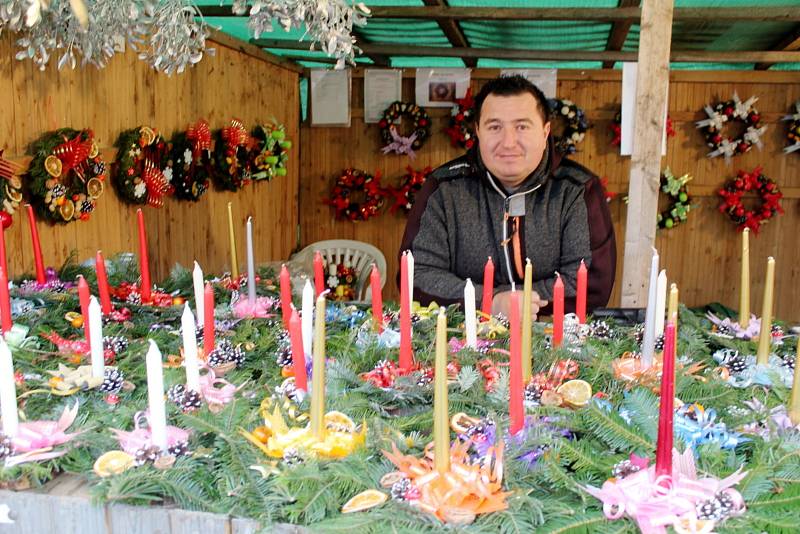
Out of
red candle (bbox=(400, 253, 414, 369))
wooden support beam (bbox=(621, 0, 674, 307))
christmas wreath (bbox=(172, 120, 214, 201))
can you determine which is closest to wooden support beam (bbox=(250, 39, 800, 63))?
christmas wreath (bbox=(172, 120, 214, 201))

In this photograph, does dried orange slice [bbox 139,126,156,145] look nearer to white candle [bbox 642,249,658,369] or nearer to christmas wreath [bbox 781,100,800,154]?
white candle [bbox 642,249,658,369]

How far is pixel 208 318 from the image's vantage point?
125cm

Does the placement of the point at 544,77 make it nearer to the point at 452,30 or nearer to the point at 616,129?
the point at 616,129

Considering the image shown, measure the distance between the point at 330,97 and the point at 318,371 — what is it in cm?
432

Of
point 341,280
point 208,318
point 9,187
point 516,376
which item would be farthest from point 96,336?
point 341,280

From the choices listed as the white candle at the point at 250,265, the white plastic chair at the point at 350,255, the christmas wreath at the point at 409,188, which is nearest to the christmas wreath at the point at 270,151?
the white plastic chair at the point at 350,255

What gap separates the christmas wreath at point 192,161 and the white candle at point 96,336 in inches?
91.2

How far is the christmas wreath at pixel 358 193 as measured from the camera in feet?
16.0

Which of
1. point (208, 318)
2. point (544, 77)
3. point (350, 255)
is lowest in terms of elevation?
point (350, 255)

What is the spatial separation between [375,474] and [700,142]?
14.9 feet

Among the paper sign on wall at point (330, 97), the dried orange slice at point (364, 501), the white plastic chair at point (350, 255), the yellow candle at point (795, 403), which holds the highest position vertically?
the paper sign on wall at point (330, 97)

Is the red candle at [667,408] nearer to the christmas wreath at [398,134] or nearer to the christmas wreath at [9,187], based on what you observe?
the christmas wreath at [9,187]

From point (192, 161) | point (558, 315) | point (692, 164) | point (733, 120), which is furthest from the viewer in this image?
point (692, 164)

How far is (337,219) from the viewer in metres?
5.09
